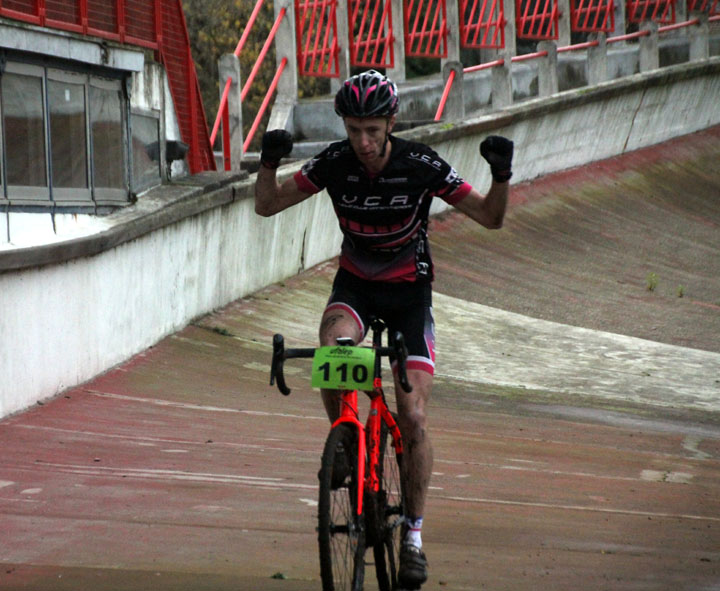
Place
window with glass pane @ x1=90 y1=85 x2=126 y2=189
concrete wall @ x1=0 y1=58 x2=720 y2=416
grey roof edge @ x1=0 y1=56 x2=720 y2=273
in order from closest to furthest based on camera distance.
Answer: concrete wall @ x1=0 y1=58 x2=720 y2=416 → grey roof edge @ x1=0 y1=56 x2=720 y2=273 → window with glass pane @ x1=90 y1=85 x2=126 y2=189

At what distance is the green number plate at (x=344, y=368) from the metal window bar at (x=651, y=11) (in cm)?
2644

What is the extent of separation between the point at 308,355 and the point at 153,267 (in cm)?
758

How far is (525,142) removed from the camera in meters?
22.9

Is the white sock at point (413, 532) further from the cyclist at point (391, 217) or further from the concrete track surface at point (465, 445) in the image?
the concrete track surface at point (465, 445)

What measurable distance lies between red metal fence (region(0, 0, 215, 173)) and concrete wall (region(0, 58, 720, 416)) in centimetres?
99

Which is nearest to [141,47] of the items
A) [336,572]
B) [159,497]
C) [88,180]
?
[88,180]

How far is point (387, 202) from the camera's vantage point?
215 inches

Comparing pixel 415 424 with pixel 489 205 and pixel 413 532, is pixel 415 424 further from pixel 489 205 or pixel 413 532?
pixel 489 205

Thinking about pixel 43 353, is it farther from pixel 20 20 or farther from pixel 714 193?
pixel 714 193

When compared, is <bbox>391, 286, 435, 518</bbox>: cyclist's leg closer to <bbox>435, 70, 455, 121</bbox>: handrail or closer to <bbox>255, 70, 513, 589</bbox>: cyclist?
<bbox>255, 70, 513, 589</bbox>: cyclist

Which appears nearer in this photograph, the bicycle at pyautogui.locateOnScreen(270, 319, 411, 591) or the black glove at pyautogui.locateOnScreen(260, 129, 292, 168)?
the bicycle at pyautogui.locateOnScreen(270, 319, 411, 591)

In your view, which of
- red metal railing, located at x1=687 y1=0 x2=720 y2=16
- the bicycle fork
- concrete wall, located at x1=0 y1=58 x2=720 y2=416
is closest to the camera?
the bicycle fork

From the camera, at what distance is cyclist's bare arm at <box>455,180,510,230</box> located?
5.48 metres

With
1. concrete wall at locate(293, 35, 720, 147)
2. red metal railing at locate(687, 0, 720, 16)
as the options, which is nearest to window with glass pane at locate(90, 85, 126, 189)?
concrete wall at locate(293, 35, 720, 147)
